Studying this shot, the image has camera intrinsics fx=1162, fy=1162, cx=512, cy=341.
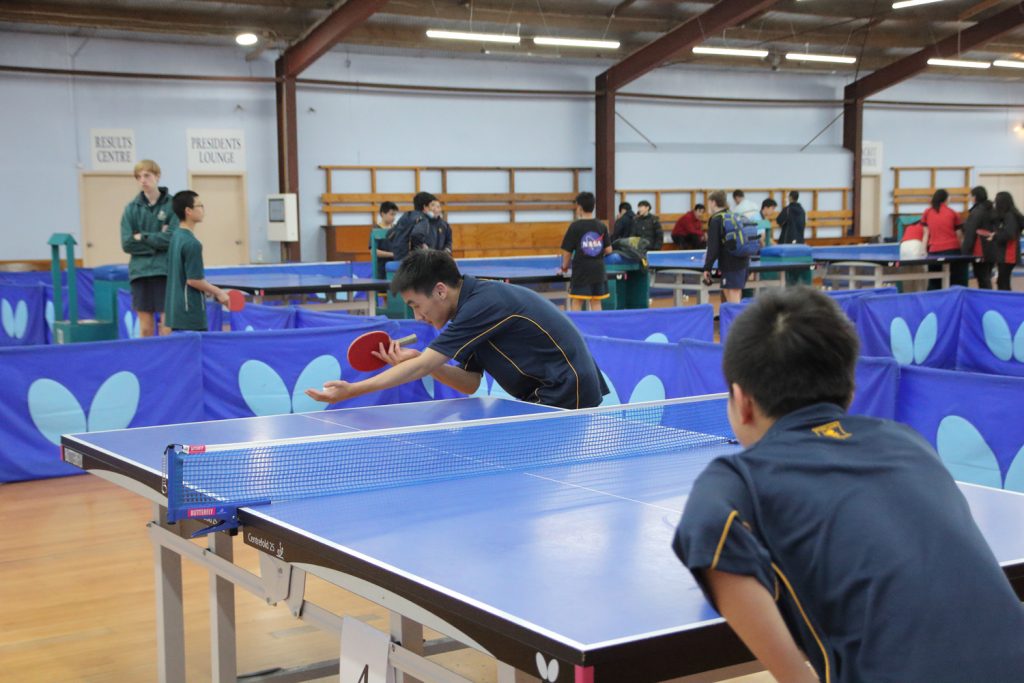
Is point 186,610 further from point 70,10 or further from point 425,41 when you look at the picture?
point 425,41

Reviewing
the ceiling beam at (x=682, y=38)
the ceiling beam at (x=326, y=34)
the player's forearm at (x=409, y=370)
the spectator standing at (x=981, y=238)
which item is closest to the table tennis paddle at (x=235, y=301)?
the player's forearm at (x=409, y=370)

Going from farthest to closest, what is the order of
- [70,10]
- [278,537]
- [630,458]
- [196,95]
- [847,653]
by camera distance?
[196,95] → [70,10] → [630,458] → [278,537] → [847,653]

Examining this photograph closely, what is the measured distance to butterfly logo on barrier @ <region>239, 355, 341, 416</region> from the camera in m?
6.93

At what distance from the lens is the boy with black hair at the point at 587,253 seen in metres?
10.3

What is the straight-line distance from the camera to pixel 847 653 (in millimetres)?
1447

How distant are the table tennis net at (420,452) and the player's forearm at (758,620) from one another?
1477 mm

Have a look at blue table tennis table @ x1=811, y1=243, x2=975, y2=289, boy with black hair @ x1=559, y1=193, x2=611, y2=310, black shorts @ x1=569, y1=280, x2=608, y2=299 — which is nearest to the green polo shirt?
boy with black hair @ x1=559, y1=193, x2=611, y2=310

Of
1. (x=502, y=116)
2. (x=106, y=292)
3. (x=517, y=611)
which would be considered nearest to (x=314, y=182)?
(x=502, y=116)

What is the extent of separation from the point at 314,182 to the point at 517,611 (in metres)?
16.5

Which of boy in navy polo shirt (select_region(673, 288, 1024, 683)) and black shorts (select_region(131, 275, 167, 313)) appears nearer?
boy in navy polo shirt (select_region(673, 288, 1024, 683))

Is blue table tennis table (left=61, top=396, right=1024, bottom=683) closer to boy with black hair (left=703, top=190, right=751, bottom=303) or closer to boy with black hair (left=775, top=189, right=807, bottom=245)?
boy with black hair (left=703, top=190, right=751, bottom=303)

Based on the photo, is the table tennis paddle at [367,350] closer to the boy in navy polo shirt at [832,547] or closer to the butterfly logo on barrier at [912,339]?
the boy in navy polo shirt at [832,547]

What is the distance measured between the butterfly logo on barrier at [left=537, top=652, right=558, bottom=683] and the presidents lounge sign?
1621cm

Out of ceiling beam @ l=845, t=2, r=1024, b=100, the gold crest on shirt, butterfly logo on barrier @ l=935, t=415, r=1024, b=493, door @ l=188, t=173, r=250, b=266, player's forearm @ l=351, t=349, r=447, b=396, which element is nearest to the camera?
the gold crest on shirt
